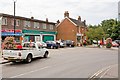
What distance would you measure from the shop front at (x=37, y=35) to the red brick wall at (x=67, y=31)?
3421mm

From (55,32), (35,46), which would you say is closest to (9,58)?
(35,46)

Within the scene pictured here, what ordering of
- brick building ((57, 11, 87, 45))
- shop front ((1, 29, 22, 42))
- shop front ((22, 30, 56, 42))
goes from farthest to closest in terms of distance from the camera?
brick building ((57, 11, 87, 45)) → shop front ((22, 30, 56, 42)) → shop front ((1, 29, 22, 42))

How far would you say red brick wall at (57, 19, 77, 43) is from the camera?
6091 cm

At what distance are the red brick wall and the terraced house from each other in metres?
3.12

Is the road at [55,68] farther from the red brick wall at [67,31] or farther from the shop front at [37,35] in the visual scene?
the red brick wall at [67,31]

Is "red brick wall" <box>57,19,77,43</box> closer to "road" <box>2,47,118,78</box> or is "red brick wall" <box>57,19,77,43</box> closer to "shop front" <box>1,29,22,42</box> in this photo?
"shop front" <box>1,29,22,42</box>

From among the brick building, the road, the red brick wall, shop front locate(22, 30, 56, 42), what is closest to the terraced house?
shop front locate(22, 30, 56, 42)

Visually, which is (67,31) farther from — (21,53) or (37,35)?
(21,53)

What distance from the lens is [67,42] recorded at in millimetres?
50750

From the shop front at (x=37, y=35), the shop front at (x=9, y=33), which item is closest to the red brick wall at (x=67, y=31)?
the shop front at (x=37, y=35)

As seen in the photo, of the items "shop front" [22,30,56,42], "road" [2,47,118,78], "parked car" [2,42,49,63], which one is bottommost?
"road" [2,47,118,78]

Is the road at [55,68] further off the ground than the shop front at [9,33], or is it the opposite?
the shop front at [9,33]

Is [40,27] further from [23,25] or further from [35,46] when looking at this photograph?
[35,46]

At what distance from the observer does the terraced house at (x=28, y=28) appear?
42.2 m
